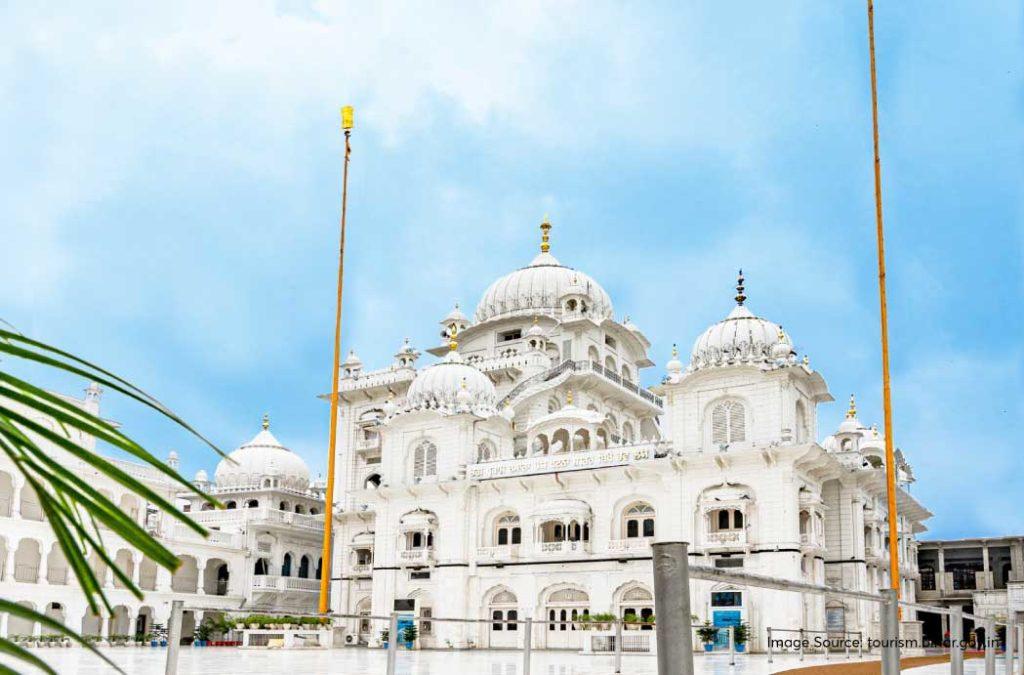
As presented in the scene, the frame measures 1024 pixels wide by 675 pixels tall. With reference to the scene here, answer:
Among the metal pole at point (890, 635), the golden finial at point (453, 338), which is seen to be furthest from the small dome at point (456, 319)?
the metal pole at point (890, 635)

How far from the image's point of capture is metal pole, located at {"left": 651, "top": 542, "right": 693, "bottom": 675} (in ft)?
8.25

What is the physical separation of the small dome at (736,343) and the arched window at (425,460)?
1141 centimetres

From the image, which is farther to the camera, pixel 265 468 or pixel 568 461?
pixel 265 468

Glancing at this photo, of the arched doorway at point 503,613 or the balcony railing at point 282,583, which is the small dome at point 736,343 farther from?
the balcony railing at point 282,583

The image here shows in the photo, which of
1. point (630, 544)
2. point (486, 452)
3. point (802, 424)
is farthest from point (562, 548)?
point (802, 424)

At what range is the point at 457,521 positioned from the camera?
136ft

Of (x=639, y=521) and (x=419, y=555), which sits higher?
(x=639, y=521)

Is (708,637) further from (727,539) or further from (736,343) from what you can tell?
(736,343)

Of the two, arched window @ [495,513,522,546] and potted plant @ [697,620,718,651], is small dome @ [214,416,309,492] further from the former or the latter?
potted plant @ [697,620,718,651]

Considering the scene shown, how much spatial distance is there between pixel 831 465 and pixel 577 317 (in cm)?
1670

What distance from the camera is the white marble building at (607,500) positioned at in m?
36.1

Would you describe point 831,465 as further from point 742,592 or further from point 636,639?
point 636,639

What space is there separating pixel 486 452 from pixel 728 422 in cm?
1093

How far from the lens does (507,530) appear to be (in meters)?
41.5
